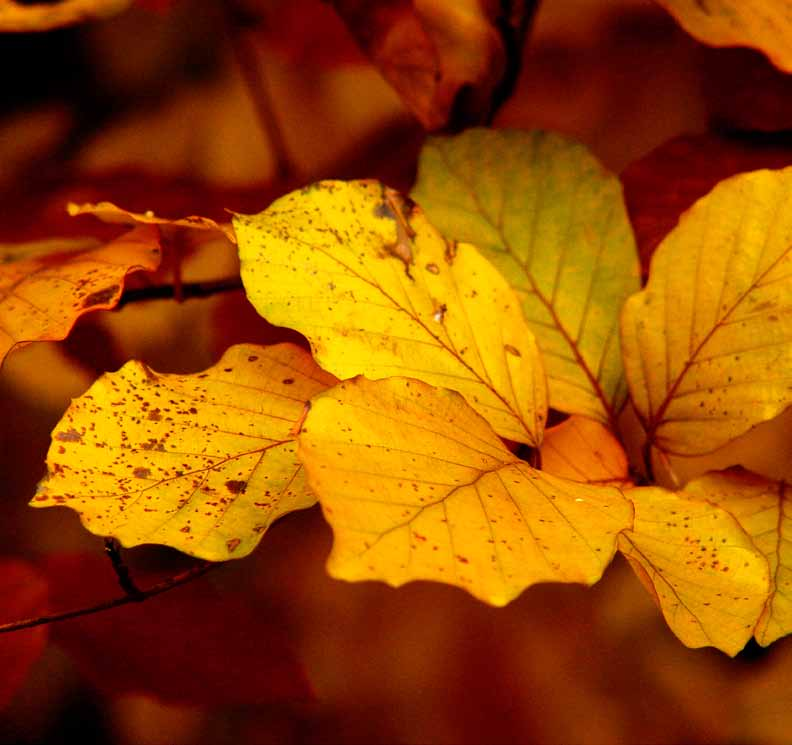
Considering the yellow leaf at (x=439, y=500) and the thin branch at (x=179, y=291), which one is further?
the thin branch at (x=179, y=291)

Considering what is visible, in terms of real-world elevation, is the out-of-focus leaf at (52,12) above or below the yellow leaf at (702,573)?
above

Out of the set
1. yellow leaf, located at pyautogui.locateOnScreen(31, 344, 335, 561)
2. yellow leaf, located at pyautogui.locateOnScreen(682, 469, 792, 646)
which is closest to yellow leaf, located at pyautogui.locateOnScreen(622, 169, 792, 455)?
yellow leaf, located at pyautogui.locateOnScreen(682, 469, 792, 646)

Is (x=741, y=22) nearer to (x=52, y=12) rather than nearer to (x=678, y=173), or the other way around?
(x=678, y=173)

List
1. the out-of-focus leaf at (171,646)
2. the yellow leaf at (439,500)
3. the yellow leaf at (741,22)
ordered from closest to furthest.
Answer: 1. the yellow leaf at (439,500)
2. the yellow leaf at (741,22)
3. the out-of-focus leaf at (171,646)

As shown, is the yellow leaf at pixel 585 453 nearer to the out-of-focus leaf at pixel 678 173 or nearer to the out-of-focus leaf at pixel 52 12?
the out-of-focus leaf at pixel 678 173

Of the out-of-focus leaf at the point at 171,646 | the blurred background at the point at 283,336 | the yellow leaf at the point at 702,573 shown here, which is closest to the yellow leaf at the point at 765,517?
the yellow leaf at the point at 702,573

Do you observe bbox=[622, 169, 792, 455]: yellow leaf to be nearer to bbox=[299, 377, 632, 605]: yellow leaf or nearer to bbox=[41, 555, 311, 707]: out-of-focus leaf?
bbox=[299, 377, 632, 605]: yellow leaf

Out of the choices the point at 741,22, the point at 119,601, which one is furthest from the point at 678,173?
the point at 119,601

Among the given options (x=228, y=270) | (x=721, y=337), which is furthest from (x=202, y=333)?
(x=721, y=337)
